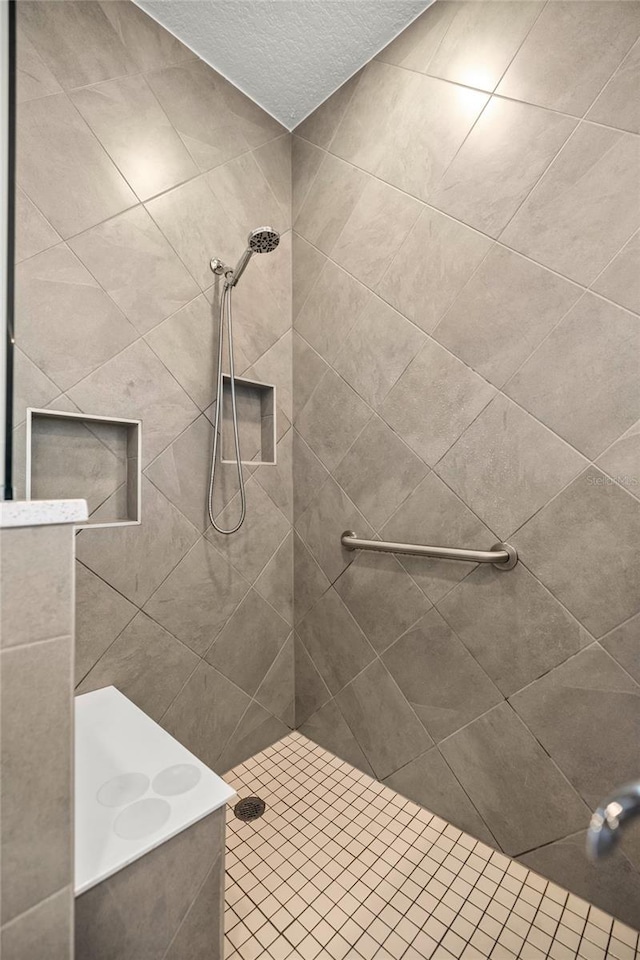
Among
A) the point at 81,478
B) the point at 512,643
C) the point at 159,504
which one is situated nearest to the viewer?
the point at 512,643

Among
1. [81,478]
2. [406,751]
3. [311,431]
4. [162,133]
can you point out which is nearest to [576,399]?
[311,431]

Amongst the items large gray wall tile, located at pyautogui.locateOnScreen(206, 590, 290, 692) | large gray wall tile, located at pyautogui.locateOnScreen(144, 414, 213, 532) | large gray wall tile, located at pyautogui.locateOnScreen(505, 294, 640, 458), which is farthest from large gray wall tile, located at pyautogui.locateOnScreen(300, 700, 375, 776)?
large gray wall tile, located at pyautogui.locateOnScreen(505, 294, 640, 458)

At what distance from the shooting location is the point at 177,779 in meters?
0.97

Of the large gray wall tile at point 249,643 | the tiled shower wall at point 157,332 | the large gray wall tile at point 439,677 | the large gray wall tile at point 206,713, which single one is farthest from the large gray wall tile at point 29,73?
the large gray wall tile at point 439,677

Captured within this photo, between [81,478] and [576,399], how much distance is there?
4.68 feet

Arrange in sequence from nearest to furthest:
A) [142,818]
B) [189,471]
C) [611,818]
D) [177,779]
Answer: [611,818], [142,818], [177,779], [189,471]

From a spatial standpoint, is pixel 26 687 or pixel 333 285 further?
pixel 333 285

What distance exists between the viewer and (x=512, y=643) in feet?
4.04

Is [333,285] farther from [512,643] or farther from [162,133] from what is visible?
[512,643]

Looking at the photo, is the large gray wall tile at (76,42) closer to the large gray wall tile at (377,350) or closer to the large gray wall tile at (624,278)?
the large gray wall tile at (377,350)

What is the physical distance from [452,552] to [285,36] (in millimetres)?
1876

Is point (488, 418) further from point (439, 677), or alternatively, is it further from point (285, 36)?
point (285, 36)

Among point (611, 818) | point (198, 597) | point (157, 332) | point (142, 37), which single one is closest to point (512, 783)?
point (611, 818)

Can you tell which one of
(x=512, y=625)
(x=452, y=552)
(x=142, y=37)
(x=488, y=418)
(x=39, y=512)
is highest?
(x=142, y=37)
